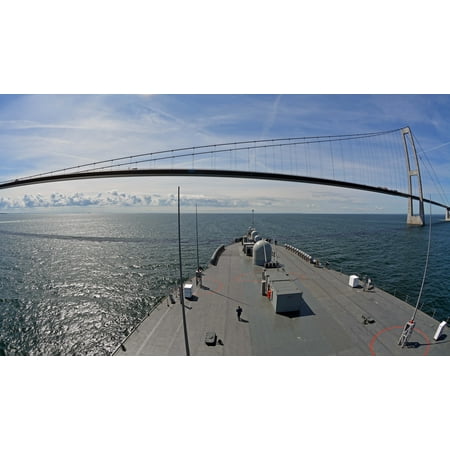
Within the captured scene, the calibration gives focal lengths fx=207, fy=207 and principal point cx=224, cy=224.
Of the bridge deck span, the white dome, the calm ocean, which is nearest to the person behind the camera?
the calm ocean

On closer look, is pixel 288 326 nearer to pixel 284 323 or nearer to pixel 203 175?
pixel 284 323

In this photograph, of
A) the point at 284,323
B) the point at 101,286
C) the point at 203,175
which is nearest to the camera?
the point at 284,323

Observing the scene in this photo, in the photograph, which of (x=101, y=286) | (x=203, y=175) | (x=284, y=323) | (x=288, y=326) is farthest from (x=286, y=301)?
(x=203, y=175)

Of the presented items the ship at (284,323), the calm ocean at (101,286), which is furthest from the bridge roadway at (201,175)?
the ship at (284,323)

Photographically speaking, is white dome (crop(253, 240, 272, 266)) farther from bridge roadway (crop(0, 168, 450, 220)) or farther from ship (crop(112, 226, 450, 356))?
bridge roadway (crop(0, 168, 450, 220))

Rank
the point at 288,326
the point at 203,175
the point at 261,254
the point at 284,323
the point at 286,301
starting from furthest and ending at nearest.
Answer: the point at 203,175 → the point at 261,254 → the point at 286,301 → the point at 284,323 → the point at 288,326

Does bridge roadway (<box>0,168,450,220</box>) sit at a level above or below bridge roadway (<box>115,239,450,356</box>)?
above

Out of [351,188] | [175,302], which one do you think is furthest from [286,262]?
[351,188]

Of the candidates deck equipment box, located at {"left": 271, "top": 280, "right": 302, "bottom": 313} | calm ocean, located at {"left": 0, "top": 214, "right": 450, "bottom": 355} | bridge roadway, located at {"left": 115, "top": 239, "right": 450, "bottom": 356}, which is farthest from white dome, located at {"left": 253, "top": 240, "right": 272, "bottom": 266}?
calm ocean, located at {"left": 0, "top": 214, "right": 450, "bottom": 355}
